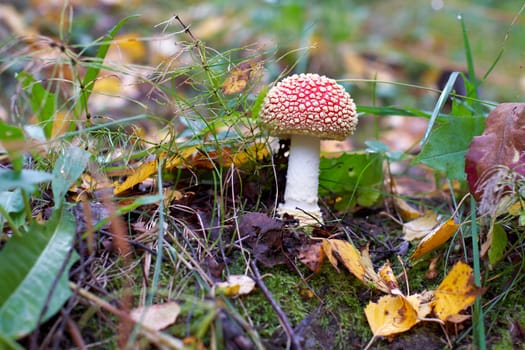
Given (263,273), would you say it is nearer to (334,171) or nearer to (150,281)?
(150,281)

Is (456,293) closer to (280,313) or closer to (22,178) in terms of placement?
(280,313)

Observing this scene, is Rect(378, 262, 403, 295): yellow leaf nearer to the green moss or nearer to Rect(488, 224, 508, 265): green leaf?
the green moss

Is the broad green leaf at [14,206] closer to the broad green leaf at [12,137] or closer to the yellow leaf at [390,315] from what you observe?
the broad green leaf at [12,137]

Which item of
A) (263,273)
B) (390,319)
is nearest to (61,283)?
(263,273)

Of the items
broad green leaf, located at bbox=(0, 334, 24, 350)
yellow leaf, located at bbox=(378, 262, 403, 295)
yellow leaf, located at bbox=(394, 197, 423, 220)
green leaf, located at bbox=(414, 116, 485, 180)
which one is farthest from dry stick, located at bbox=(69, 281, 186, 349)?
yellow leaf, located at bbox=(394, 197, 423, 220)

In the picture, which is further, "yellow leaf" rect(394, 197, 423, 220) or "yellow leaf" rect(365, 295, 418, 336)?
"yellow leaf" rect(394, 197, 423, 220)

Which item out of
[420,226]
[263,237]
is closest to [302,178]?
[263,237]
